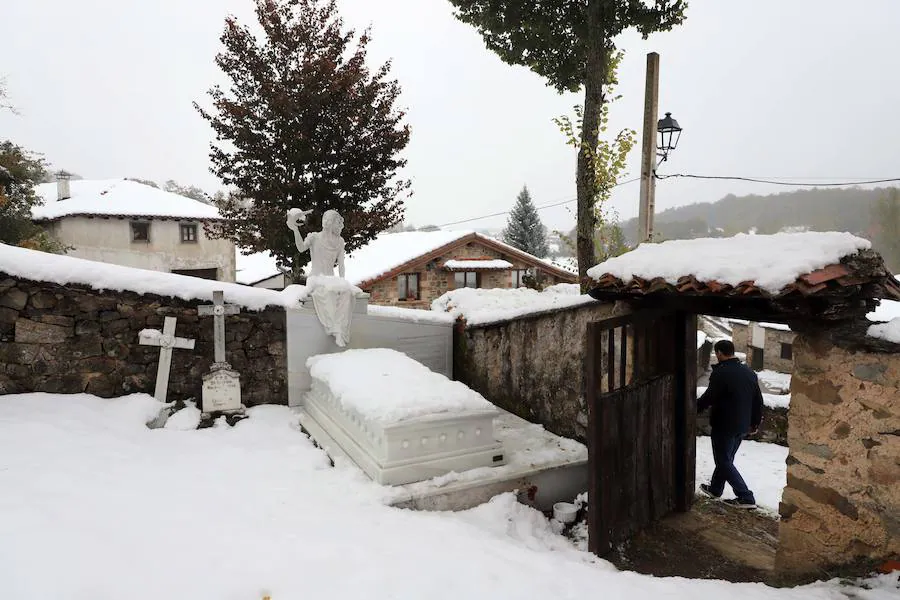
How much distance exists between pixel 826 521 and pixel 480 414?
2.96 metres

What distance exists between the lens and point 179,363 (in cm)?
695

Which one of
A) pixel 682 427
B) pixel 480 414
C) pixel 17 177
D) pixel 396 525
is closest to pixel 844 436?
pixel 682 427

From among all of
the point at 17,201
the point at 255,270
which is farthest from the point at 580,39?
the point at 255,270

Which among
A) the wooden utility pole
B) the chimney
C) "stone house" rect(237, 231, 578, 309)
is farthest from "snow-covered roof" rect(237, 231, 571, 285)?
the wooden utility pole

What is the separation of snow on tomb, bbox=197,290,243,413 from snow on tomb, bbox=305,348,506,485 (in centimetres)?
154

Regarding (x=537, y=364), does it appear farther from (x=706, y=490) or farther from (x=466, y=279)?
(x=466, y=279)

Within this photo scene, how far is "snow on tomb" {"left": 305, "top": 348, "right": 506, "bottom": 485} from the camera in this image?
4945 mm

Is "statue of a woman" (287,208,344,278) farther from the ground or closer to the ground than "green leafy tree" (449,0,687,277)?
closer to the ground

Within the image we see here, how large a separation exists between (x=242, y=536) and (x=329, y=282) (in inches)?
173

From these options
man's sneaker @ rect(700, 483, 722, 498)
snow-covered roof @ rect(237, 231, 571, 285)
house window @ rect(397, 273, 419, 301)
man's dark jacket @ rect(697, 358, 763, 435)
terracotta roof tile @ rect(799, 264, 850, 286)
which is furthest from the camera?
house window @ rect(397, 273, 419, 301)

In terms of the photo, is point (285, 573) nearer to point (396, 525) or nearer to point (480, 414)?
point (396, 525)

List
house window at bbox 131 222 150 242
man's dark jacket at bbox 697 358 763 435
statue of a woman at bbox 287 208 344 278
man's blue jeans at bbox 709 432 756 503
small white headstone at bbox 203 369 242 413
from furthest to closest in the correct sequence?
house window at bbox 131 222 150 242 < statue of a woman at bbox 287 208 344 278 < small white headstone at bbox 203 369 242 413 < man's blue jeans at bbox 709 432 756 503 < man's dark jacket at bbox 697 358 763 435

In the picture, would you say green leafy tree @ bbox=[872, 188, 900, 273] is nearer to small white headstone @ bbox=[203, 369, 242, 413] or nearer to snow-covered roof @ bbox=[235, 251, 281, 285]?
small white headstone @ bbox=[203, 369, 242, 413]

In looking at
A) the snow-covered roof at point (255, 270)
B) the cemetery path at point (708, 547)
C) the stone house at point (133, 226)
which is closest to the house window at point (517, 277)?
the snow-covered roof at point (255, 270)
